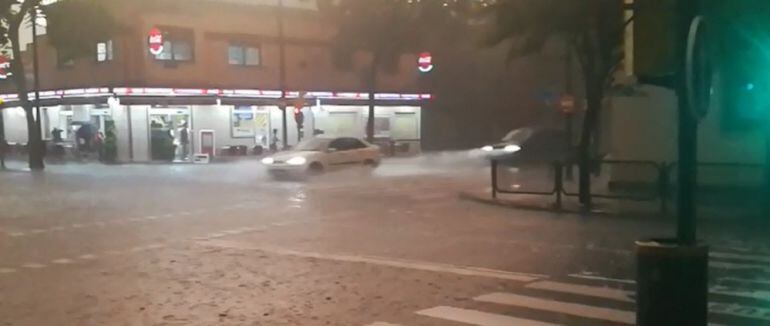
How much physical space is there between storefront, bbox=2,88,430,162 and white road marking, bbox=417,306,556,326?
38503mm

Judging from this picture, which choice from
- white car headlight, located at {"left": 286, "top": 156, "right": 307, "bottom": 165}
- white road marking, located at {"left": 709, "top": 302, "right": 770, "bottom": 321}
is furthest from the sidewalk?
white car headlight, located at {"left": 286, "top": 156, "right": 307, "bottom": 165}

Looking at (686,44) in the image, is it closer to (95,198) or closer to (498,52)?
(95,198)

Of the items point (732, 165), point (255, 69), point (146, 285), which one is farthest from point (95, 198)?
point (255, 69)

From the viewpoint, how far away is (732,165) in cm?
1875

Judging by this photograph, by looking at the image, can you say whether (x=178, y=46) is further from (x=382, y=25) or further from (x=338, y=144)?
(x=338, y=144)

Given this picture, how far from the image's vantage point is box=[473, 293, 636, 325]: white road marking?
28.9 ft

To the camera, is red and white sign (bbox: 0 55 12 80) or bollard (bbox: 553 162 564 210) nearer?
bollard (bbox: 553 162 564 210)

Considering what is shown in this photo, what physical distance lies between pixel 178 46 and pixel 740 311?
42493 millimetres

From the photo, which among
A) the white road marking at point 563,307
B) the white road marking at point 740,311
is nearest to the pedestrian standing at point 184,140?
the white road marking at point 563,307


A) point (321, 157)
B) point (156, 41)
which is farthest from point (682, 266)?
point (156, 41)

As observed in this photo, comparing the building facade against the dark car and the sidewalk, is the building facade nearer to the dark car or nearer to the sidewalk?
the dark car

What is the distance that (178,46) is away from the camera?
4844cm

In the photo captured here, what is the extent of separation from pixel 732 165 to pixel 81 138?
37526mm

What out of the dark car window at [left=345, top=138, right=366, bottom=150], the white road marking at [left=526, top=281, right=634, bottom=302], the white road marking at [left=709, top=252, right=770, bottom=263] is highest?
the dark car window at [left=345, top=138, right=366, bottom=150]
